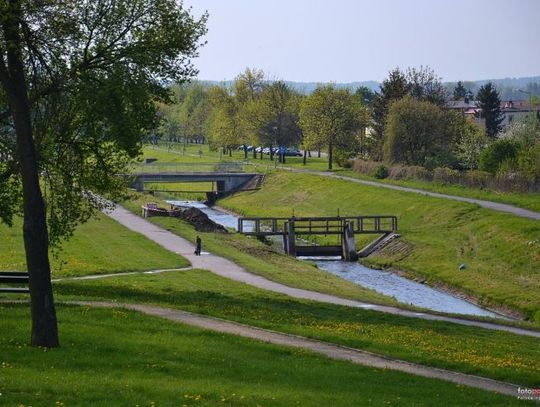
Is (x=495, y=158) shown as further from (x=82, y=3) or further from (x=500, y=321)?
(x=82, y=3)

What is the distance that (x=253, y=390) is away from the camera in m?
16.0

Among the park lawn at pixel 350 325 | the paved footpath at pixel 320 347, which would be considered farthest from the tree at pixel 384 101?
the paved footpath at pixel 320 347

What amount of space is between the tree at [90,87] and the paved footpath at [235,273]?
1025 centimetres

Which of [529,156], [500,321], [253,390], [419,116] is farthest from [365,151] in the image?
[253,390]

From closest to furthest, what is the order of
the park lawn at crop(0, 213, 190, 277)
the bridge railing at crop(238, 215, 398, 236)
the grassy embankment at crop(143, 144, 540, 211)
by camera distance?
1. the park lawn at crop(0, 213, 190, 277)
2. the bridge railing at crop(238, 215, 398, 236)
3. the grassy embankment at crop(143, 144, 540, 211)

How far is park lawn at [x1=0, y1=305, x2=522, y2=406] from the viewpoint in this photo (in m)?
15.0

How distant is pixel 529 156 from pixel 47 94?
57.5 m

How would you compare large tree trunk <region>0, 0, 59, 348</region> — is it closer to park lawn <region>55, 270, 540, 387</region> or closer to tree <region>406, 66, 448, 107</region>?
park lawn <region>55, 270, 540, 387</region>

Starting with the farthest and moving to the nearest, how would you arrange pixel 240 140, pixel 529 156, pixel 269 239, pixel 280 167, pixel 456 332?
pixel 240 140 < pixel 280 167 < pixel 529 156 < pixel 269 239 < pixel 456 332

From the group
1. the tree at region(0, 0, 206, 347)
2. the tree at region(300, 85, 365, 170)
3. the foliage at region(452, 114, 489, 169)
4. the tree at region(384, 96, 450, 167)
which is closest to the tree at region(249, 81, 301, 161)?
the tree at region(300, 85, 365, 170)

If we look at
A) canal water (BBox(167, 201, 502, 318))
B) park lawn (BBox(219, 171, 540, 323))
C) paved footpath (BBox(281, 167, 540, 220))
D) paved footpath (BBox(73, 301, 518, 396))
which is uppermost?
paved footpath (BBox(73, 301, 518, 396))

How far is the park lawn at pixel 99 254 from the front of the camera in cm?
4016

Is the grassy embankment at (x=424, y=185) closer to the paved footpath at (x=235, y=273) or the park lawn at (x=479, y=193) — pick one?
the park lawn at (x=479, y=193)

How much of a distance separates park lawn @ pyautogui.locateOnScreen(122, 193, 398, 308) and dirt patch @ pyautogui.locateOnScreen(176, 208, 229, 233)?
1.09 metres
